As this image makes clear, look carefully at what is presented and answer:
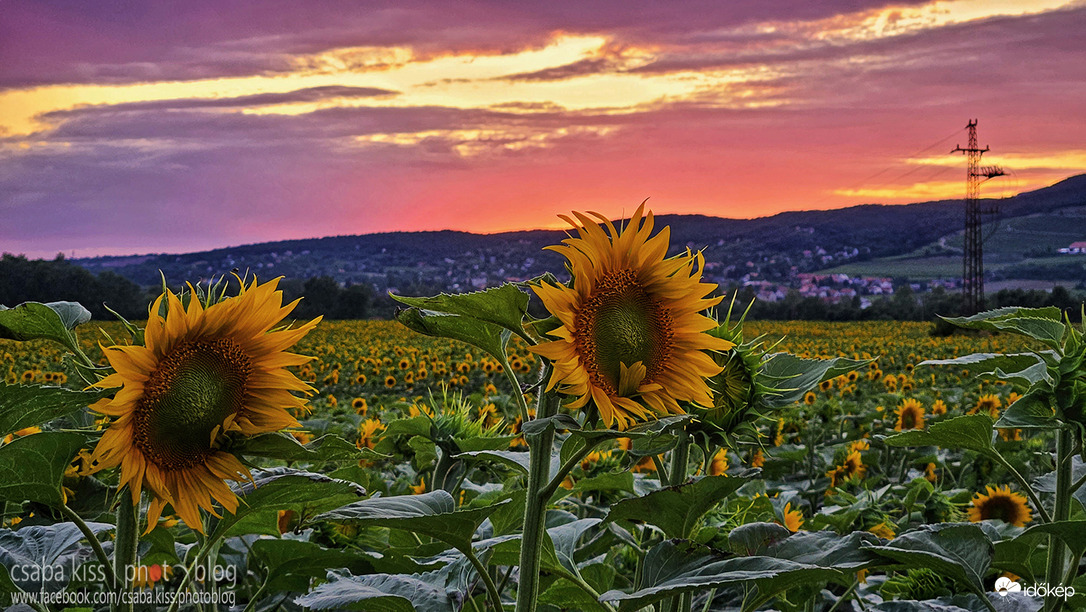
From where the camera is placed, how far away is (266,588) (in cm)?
176

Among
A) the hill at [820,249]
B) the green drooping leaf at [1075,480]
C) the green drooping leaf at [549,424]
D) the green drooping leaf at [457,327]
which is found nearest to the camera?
the green drooping leaf at [549,424]

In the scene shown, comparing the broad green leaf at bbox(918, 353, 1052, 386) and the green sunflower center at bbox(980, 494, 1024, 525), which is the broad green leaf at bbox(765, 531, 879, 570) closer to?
the broad green leaf at bbox(918, 353, 1052, 386)

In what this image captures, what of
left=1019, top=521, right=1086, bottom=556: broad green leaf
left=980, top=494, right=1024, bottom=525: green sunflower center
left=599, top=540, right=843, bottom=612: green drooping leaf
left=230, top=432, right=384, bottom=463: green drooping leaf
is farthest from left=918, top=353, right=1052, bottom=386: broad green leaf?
left=980, top=494, right=1024, bottom=525: green sunflower center

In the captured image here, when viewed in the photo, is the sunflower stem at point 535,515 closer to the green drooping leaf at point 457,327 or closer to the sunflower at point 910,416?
the green drooping leaf at point 457,327

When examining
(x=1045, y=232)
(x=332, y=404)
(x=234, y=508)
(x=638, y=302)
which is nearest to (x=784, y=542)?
(x=638, y=302)

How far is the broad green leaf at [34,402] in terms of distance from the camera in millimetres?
1166

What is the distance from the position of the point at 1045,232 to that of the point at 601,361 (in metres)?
146

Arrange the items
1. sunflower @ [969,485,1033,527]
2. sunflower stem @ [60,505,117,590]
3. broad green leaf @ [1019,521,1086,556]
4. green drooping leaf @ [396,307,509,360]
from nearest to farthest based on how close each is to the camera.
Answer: green drooping leaf @ [396,307,509,360]
sunflower stem @ [60,505,117,590]
broad green leaf @ [1019,521,1086,556]
sunflower @ [969,485,1033,527]

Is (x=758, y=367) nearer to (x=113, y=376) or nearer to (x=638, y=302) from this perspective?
(x=638, y=302)

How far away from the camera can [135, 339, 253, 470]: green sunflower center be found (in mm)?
1268

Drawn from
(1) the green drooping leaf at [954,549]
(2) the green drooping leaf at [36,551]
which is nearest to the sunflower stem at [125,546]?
(2) the green drooping leaf at [36,551]

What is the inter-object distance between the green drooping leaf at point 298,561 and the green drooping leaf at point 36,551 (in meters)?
0.32

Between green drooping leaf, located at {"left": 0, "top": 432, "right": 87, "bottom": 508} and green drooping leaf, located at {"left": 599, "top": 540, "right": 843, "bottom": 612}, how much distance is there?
0.86 meters

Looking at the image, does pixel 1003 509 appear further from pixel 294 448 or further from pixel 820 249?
pixel 820 249
